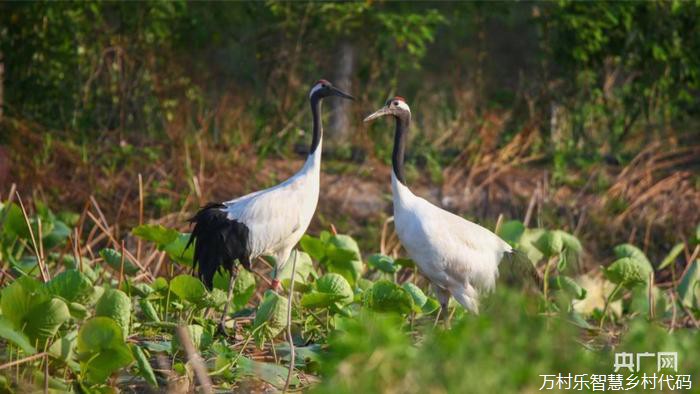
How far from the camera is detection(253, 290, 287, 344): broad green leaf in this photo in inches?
206

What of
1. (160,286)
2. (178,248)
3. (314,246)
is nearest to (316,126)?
(314,246)

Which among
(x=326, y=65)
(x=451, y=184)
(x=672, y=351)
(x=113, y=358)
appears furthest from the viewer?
(x=326, y=65)

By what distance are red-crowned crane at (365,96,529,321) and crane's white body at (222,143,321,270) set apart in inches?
26.2

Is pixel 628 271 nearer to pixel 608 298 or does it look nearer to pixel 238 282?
pixel 608 298

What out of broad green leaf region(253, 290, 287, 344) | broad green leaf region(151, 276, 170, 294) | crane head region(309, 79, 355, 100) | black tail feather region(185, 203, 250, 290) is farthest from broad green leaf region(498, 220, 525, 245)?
broad green leaf region(151, 276, 170, 294)

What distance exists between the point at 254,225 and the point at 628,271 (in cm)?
210

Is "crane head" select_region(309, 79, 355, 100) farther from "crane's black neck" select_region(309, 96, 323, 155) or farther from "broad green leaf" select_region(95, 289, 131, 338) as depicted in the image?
"broad green leaf" select_region(95, 289, 131, 338)

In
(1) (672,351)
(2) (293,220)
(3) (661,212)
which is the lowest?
(3) (661,212)

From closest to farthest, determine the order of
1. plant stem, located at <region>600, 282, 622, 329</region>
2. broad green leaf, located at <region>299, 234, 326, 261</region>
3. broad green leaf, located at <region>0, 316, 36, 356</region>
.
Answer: broad green leaf, located at <region>0, 316, 36, 356</region>, broad green leaf, located at <region>299, 234, 326, 261</region>, plant stem, located at <region>600, 282, 622, 329</region>

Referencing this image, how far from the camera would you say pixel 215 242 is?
6523mm

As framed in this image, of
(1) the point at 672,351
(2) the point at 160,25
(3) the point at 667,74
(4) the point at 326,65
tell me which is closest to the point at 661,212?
(3) the point at 667,74

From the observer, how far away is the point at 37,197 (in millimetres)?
9484

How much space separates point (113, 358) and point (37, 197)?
5.38m

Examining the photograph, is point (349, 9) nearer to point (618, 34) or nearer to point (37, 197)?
point (618, 34)
